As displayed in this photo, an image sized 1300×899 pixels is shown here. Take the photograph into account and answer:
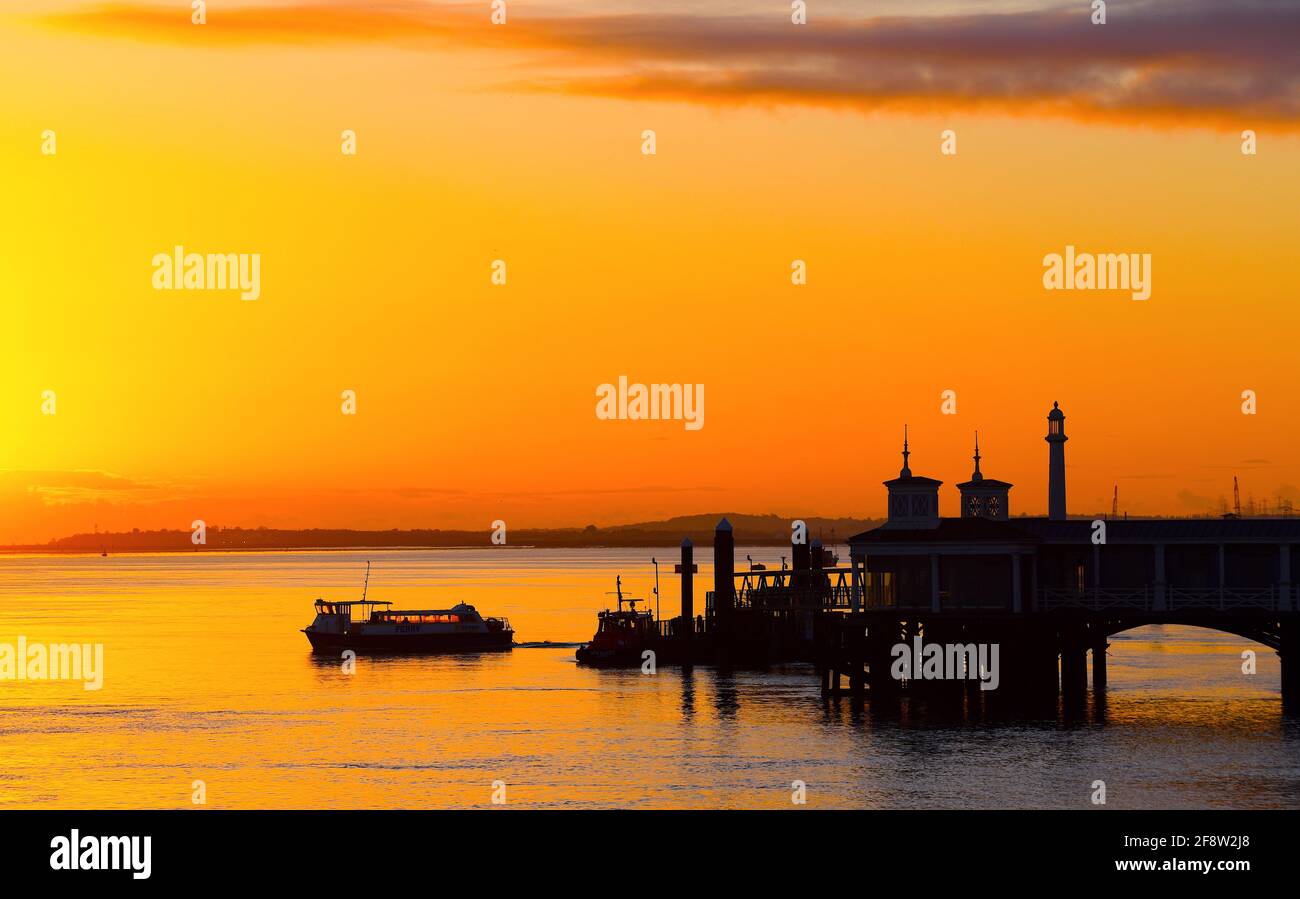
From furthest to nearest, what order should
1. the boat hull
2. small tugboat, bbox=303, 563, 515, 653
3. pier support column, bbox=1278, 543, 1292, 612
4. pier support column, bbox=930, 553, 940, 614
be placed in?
small tugboat, bbox=303, 563, 515, 653 < the boat hull < pier support column, bbox=930, 553, 940, 614 < pier support column, bbox=1278, 543, 1292, 612

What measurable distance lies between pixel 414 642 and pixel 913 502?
230 ft

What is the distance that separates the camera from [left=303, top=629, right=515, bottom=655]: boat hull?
468 ft

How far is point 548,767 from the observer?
7112 centimetres

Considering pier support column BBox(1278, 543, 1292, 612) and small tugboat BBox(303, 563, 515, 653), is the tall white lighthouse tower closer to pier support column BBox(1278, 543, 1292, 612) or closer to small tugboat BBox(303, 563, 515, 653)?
pier support column BBox(1278, 543, 1292, 612)

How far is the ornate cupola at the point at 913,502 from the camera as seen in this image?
81.1m

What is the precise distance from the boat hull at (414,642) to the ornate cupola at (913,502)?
218 ft

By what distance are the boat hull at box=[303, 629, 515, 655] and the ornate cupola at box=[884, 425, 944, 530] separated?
66526mm

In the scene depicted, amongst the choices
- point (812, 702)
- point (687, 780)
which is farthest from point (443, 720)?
point (687, 780)

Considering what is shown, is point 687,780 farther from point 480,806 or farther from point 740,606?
point 740,606

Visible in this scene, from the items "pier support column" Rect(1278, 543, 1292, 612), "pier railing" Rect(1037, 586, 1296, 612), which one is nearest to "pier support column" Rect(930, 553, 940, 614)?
"pier railing" Rect(1037, 586, 1296, 612)

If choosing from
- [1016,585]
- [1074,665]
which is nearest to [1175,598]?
[1016,585]

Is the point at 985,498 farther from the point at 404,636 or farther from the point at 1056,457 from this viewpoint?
the point at 404,636

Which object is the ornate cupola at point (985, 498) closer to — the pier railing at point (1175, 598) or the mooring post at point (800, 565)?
the pier railing at point (1175, 598)

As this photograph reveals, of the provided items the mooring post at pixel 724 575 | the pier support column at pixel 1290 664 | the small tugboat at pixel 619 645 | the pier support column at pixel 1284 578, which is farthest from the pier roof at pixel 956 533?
the small tugboat at pixel 619 645
